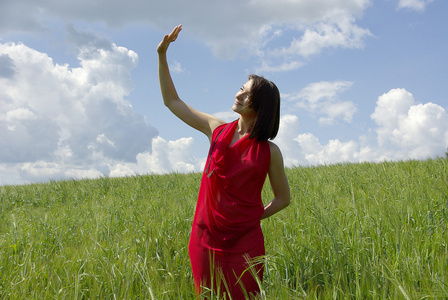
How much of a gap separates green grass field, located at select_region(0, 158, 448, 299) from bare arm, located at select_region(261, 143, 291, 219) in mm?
243

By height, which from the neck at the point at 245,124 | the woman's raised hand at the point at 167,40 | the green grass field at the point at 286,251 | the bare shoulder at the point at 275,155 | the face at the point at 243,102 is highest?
the woman's raised hand at the point at 167,40

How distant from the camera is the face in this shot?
2.75m

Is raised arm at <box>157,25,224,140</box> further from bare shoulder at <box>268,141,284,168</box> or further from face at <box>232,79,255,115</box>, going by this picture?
bare shoulder at <box>268,141,284,168</box>

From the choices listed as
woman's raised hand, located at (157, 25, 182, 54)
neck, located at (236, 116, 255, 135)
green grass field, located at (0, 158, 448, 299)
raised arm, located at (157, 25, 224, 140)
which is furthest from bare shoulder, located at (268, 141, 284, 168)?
woman's raised hand, located at (157, 25, 182, 54)

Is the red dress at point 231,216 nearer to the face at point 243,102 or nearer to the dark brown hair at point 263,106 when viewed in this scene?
the dark brown hair at point 263,106

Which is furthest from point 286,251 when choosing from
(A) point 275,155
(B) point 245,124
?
(B) point 245,124

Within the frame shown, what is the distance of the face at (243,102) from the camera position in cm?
275

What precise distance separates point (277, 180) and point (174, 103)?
113 centimetres

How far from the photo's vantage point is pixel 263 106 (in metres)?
2.69

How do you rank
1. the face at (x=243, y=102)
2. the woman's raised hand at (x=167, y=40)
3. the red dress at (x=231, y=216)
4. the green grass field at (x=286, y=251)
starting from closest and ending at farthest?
1. the green grass field at (x=286, y=251)
2. the red dress at (x=231, y=216)
3. the face at (x=243, y=102)
4. the woman's raised hand at (x=167, y=40)

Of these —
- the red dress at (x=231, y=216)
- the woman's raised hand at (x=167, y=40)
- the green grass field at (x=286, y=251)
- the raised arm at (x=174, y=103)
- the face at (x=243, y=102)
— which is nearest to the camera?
the green grass field at (x=286, y=251)

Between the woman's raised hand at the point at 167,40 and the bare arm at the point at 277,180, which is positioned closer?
the bare arm at the point at 277,180

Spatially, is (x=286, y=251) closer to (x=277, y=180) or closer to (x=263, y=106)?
(x=277, y=180)

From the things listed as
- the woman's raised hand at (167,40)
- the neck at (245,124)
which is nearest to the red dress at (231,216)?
the neck at (245,124)
